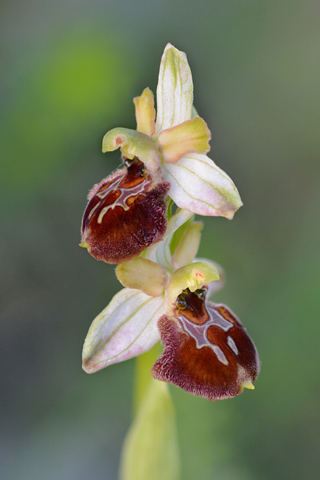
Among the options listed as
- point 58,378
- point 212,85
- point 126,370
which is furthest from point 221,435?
point 212,85

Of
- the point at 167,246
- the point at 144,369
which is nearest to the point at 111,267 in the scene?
the point at 144,369

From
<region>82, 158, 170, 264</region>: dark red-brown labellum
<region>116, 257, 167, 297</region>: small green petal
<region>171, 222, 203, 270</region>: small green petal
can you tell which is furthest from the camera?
<region>171, 222, 203, 270</region>: small green petal

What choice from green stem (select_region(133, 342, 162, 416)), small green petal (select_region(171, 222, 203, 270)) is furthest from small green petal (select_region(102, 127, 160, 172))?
green stem (select_region(133, 342, 162, 416))

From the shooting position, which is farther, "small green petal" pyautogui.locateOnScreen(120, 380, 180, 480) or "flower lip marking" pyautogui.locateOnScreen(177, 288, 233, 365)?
"small green petal" pyautogui.locateOnScreen(120, 380, 180, 480)

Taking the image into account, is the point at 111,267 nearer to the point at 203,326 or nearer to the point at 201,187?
the point at 203,326

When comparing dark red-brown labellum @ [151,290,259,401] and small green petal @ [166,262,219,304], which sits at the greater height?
small green petal @ [166,262,219,304]

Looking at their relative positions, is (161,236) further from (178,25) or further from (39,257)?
(178,25)

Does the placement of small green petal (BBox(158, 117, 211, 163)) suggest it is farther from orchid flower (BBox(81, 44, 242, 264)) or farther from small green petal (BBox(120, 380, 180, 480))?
small green petal (BBox(120, 380, 180, 480))
